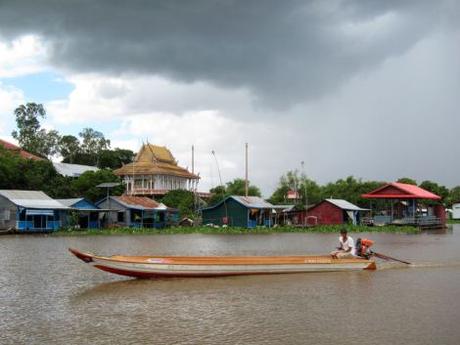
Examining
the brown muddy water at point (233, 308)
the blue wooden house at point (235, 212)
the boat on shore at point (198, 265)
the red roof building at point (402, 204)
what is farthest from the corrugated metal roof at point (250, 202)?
the boat on shore at point (198, 265)

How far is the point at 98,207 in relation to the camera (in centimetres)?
5447

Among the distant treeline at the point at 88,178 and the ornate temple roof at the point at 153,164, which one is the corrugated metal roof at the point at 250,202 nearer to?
the distant treeline at the point at 88,178

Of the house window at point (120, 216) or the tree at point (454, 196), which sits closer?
the house window at point (120, 216)

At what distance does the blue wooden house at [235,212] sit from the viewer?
55688mm

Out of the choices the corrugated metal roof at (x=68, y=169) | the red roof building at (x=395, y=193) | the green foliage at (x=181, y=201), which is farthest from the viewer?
the corrugated metal roof at (x=68, y=169)

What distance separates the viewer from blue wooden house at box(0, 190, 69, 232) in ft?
151

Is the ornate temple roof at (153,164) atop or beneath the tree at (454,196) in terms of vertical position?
atop

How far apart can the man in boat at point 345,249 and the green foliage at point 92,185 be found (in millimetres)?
45242

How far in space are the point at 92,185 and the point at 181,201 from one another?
10.8 m

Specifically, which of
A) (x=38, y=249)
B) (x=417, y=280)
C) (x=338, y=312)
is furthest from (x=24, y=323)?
(x=38, y=249)

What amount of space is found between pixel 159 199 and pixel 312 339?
211ft

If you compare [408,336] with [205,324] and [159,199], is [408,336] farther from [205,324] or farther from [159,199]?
[159,199]

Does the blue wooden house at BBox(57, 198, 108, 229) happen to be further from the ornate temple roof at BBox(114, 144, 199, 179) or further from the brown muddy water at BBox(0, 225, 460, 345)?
the brown muddy water at BBox(0, 225, 460, 345)

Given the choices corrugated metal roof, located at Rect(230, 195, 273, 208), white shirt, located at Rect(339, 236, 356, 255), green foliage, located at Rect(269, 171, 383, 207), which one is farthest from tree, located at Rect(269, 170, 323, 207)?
white shirt, located at Rect(339, 236, 356, 255)
